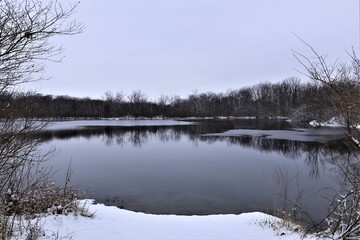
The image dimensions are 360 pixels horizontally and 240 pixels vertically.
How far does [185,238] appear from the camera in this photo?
5387 millimetres

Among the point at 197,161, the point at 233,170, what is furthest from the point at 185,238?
the point at 197,161

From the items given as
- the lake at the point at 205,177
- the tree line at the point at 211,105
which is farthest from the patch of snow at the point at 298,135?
the tree line at the point at 211,105

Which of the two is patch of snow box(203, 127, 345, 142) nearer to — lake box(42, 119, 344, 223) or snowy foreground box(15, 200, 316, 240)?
lake box(42, 119, 344, 223)

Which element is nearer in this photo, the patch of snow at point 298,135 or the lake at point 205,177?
the lake at point 205,177

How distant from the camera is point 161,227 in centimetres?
620

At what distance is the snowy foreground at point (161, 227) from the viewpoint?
17.4ft

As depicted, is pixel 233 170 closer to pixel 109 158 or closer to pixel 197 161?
pixel 197 161

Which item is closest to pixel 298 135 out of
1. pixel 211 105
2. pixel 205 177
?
pixel 205 177

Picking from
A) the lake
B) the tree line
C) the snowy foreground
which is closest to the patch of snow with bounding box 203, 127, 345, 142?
the lake

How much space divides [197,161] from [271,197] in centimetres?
698

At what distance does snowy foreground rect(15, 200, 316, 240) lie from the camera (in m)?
5.29

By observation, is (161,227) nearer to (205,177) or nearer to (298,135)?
(205,177)

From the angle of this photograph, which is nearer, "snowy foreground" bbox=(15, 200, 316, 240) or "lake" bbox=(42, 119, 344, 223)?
"snowy foreground" bbox=(15, 200, 316, 240)

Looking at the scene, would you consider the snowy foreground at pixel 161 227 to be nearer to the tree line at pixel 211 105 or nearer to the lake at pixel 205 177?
the lake at pixel 205 177
